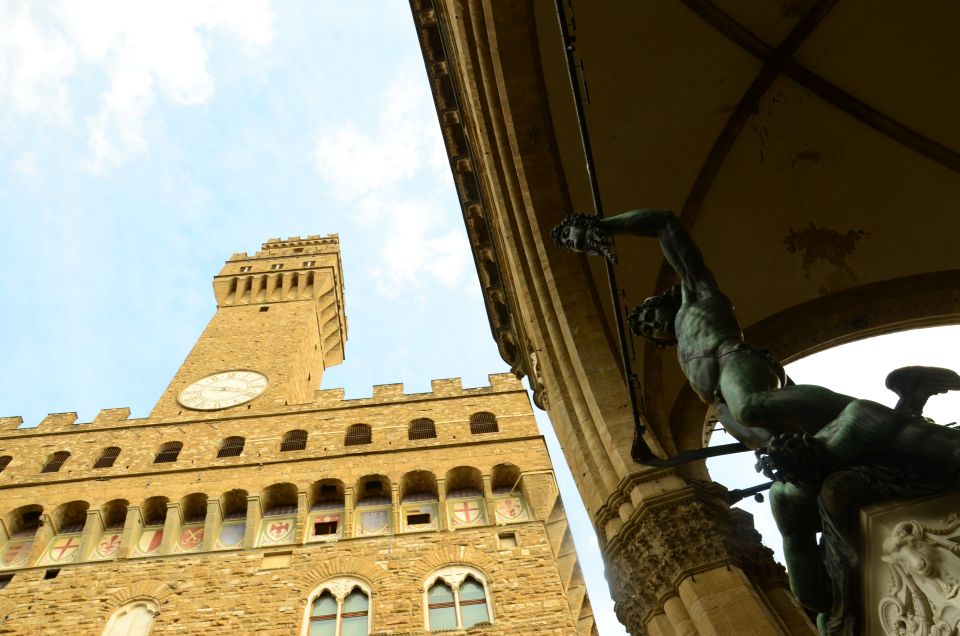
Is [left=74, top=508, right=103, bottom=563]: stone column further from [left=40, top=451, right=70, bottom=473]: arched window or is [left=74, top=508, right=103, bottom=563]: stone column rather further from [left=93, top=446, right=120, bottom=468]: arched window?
[left=40, top=451, right=70, bottom=473]: arched window

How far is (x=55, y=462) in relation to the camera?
19.0 m

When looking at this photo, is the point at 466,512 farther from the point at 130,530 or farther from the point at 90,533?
the point at 90,533

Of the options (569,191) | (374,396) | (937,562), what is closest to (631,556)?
(937,562)

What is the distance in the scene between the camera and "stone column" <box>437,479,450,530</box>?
16.2 m

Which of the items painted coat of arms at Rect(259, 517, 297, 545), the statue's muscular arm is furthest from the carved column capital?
painted coat of arms at Rect(259, 517, 297, 545)

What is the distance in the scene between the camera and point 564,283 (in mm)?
6117

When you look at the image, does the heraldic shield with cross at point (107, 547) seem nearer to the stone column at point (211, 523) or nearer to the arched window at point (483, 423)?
the stone column at point (211, 523)

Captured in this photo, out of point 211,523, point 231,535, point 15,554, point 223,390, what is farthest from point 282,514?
point 223,390

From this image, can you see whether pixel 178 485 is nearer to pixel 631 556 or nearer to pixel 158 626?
pixel 158 626

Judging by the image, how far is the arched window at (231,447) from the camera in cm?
1881

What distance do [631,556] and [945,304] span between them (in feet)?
11.6

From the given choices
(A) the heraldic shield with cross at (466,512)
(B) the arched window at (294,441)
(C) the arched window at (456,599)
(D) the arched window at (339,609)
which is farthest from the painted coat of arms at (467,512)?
(B) the arched window at (294,441)

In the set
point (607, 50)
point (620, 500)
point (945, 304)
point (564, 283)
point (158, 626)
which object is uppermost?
point (158, 626)

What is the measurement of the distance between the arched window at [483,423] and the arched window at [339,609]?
209 inches
